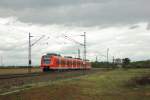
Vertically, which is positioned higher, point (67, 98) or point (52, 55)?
point (52, 55)

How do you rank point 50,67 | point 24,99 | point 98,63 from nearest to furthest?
1. point 24,99
2. point 50,67
3. point 98,63

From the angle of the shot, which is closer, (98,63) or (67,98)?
(67,98)

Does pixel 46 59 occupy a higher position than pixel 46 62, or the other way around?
pixel 46 59

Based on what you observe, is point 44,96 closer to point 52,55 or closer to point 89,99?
point 89,99

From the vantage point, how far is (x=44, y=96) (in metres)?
21.5

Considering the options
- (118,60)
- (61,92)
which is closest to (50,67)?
(61,92)

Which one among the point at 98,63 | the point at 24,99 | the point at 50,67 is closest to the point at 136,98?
the point at 24,99

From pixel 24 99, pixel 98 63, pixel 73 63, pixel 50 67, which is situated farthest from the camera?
pixel 98 63

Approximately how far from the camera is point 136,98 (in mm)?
23234

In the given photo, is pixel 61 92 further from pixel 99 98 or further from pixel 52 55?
pixel 52 55

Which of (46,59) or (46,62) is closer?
(46,62)

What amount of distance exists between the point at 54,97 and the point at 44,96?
24.4 inches

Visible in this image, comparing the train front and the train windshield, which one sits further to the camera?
the train windshield

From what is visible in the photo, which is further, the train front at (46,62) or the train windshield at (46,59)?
the train windshield at (46,59)
